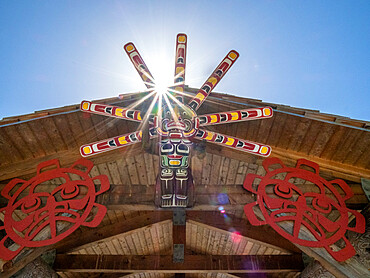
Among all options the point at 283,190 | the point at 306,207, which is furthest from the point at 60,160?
the point at 306,207

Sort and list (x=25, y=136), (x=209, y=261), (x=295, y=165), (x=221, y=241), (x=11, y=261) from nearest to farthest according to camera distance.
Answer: (x=11, y=261), (x=25, y=136), (x=295, y=165), (x=209, y=261), (x=221, y=241)

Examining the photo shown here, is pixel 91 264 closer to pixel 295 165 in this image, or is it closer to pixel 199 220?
pixel 199 220

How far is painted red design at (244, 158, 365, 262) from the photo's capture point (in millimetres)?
3379

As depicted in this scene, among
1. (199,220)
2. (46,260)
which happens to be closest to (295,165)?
(199,220)

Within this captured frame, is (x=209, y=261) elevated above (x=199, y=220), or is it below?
below

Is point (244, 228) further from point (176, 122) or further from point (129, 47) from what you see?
point (129, 47)

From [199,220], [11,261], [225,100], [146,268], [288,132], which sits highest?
[225,100]

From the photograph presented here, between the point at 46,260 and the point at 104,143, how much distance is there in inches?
126

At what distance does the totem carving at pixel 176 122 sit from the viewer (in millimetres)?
3590

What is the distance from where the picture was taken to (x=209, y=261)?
5383 mm

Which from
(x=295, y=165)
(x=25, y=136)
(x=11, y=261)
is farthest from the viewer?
(x=295, y=165)

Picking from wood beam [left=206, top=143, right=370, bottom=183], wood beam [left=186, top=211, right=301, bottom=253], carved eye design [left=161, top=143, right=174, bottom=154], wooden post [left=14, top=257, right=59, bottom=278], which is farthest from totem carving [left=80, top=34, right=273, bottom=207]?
wooden post [left=14, top=257, right=59, bottom=278]

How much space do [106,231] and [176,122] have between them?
126 inches

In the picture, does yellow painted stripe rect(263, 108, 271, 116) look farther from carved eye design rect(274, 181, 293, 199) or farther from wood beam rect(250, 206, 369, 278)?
wood beam rect(250, 206, 369, 278)
